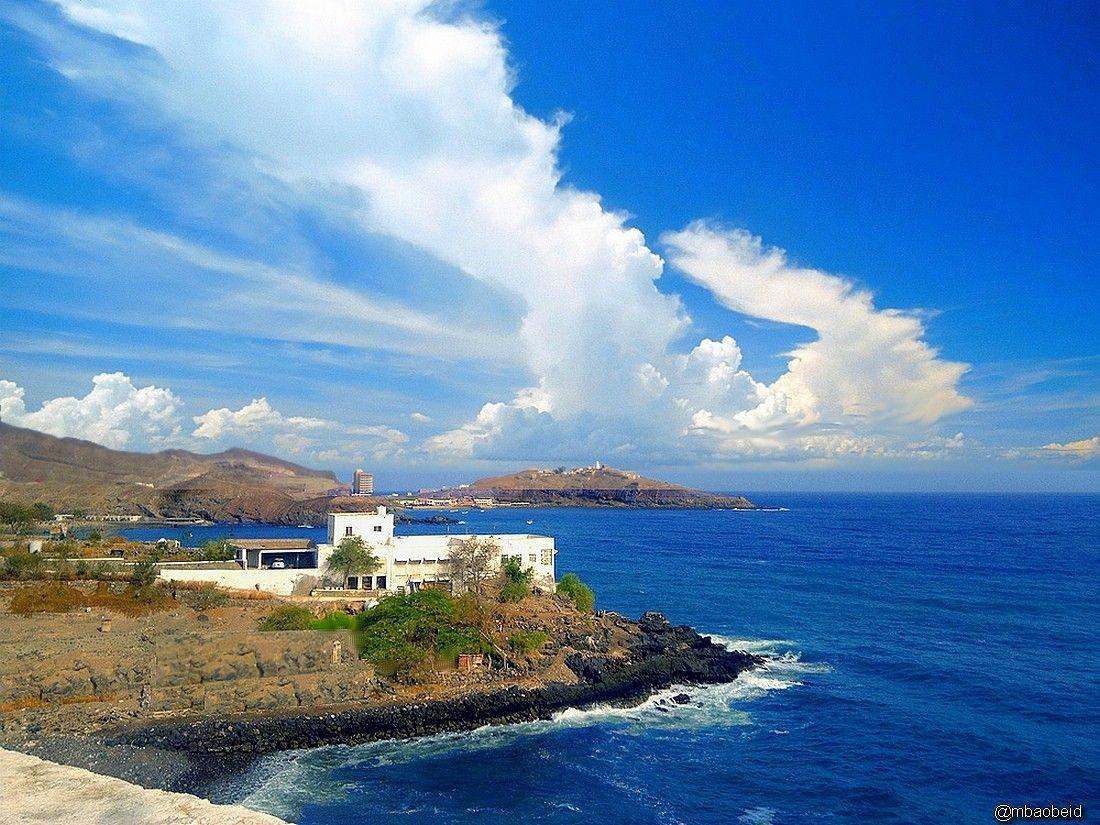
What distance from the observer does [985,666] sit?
4428cm

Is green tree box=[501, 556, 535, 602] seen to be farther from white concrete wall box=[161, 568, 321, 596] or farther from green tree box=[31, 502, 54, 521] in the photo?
green tree box=[31, 502, 54, 521]

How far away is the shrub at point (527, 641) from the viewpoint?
1572 inches

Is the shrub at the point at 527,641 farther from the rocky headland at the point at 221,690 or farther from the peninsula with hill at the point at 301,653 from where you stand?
the rocky headland at the point at 221,690

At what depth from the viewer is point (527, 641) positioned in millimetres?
40281

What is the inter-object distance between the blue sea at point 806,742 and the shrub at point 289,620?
27.4ft

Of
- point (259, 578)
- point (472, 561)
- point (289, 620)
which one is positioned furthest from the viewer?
point (472, 561)

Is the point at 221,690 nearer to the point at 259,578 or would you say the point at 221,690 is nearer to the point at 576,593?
the point at 259,578

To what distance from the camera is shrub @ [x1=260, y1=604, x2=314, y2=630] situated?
37.4 metres

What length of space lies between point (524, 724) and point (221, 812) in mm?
27387

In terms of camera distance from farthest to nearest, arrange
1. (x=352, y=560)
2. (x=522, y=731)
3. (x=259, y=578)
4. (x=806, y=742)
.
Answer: (x=352, y=560) < (x=259, y=578) < (x=522, y=731) < (x=806, y=742)

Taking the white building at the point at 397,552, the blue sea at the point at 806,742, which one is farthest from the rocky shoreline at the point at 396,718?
the white building at the point at 397,552

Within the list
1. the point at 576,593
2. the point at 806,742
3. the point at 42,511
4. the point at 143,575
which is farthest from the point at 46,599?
the point at 42,511

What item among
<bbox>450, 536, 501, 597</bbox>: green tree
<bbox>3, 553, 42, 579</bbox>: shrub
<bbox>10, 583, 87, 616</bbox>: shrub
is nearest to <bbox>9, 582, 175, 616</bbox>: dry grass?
<bbox>10, 583, 87, 616</bbox>: shrub

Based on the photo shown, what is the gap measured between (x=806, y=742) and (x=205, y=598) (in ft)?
115
